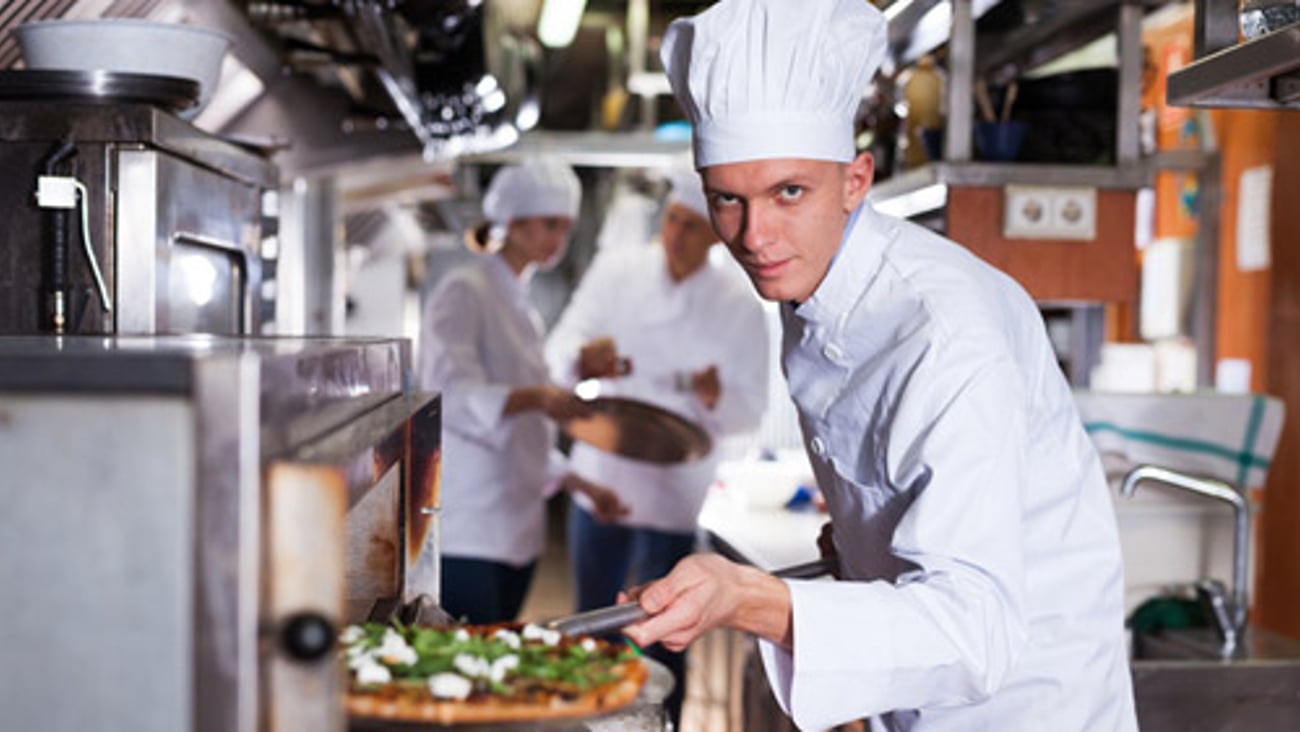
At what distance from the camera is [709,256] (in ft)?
15.2

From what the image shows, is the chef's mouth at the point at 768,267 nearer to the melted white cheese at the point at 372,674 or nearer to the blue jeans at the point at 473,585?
the melted white cheese at the point at 372,674

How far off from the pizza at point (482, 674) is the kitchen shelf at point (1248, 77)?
113 cm

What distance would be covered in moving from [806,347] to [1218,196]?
3090 mm

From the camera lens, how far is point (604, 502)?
168 inches

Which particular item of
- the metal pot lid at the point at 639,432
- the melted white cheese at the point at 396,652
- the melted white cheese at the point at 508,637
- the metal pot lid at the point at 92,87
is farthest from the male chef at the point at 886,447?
the metal pot lid at the point at 639,432

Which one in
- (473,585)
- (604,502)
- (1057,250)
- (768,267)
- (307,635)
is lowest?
(473,585)

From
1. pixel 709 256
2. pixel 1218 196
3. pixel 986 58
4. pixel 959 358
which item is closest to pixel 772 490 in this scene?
pixel 709 256

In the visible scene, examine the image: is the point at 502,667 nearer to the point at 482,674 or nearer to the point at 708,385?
the point at 482,674

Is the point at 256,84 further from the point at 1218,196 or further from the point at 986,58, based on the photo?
the point at 1218,196

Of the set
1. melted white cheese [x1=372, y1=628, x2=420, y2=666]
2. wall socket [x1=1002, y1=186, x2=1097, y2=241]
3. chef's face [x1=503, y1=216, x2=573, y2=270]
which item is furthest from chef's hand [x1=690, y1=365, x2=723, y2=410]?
melted white cheese [x1=372, y1=628, x2=420, y2=666]

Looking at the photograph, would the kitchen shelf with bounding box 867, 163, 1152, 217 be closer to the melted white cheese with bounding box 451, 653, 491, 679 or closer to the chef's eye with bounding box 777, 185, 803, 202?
the chef's eye with bounding box 777, 185, 803, 202

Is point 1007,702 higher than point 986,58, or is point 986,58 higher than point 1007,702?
point 986,58

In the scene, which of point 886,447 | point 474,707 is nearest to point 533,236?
point 886,447

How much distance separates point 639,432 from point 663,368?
70 centimetres
